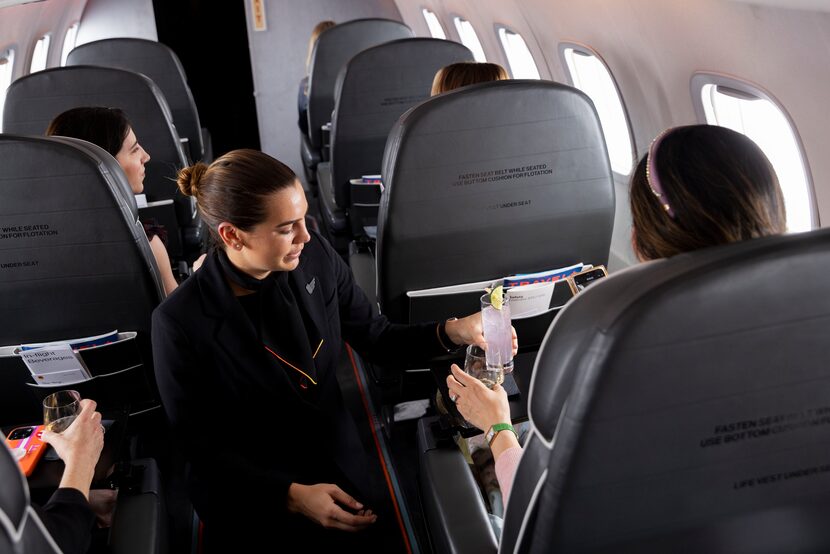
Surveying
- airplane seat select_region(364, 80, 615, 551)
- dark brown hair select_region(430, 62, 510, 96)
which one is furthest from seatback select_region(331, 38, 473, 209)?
airplane seat select_region(364, 80, 615, 551)

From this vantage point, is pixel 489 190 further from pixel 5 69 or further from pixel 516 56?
pixel 5 69

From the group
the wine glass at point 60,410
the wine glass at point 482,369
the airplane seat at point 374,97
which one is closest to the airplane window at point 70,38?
the airplane seat at point 374,97

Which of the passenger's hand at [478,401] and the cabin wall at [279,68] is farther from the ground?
the cabin wall at [279,68]

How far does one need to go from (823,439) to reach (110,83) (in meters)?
3.53

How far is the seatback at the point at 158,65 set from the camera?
198 inches

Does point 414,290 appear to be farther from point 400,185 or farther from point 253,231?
point 253,231

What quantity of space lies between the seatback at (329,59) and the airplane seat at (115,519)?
3.72 meters

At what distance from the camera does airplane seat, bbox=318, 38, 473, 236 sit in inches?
154

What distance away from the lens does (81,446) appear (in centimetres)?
177

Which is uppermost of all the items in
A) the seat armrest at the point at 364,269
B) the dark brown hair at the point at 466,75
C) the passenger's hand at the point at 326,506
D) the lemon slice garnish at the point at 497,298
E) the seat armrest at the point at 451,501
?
the dark brown hair at the point at 466,75

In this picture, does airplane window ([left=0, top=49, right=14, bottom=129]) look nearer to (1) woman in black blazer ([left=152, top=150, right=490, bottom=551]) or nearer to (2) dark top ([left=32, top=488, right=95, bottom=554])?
(1) woman in black blazer ([left=152, top=150, right=490, bottom=551])

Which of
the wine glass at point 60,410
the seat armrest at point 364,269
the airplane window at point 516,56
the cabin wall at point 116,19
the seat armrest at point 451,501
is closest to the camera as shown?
the seat armrest at point 451,501

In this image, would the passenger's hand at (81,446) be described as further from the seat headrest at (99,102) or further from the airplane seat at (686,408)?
the seat headrest at (99,102)

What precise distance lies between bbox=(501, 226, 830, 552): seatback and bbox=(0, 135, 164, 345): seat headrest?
1.50 metres
